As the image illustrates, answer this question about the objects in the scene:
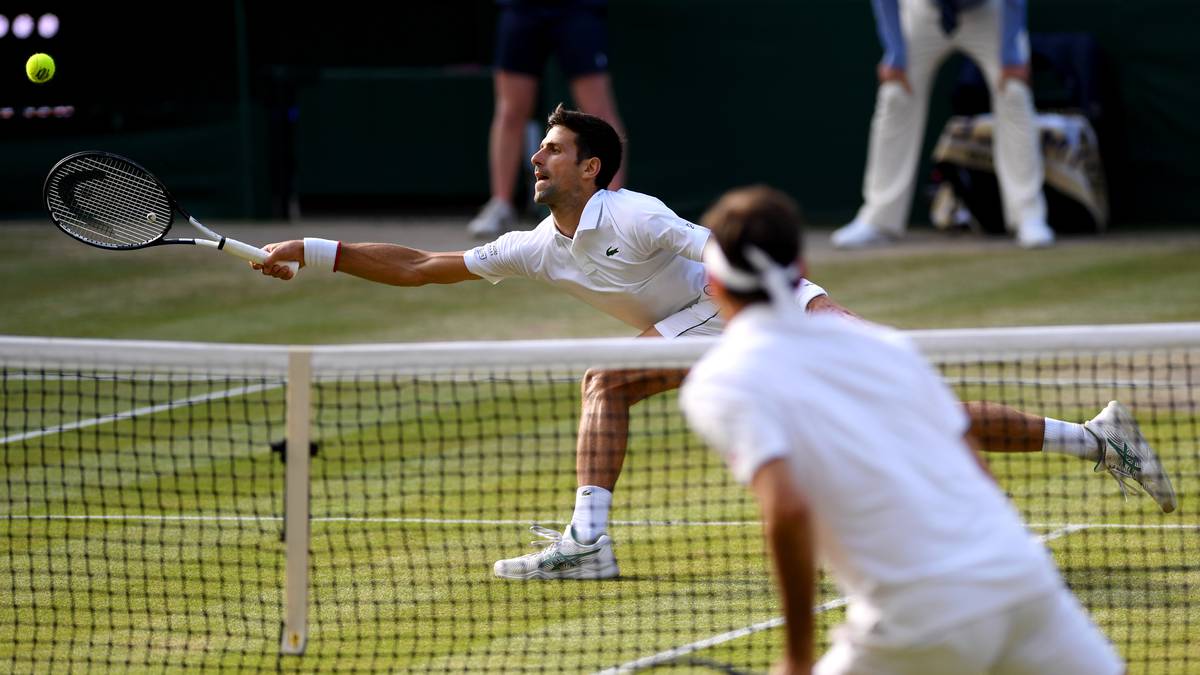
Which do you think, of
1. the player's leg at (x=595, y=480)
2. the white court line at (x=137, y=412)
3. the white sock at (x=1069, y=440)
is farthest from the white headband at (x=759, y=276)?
the white court line at (x=137, y=412)

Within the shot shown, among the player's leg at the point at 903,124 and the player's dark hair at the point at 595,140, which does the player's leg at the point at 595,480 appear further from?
the player's leg at the point at 903,124

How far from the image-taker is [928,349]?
4613 mm

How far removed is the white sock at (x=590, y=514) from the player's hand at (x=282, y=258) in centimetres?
128

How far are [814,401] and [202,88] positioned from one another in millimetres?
12439

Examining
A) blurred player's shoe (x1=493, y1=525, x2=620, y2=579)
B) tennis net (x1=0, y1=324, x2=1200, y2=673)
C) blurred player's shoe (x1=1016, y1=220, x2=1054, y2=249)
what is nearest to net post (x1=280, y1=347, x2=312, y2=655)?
tennis net (x1=0, y1=324, x2=1200, y2=673)

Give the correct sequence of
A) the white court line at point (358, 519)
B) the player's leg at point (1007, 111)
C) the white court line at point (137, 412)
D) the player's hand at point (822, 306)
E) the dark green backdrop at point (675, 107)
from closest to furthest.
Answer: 1. the player's hand at point (822, 306)
2. the white court line at point (358, 519)
3. the white court line at point (137, 412)
4. the player's leg at point (1007, 111)
5. the dark green backdrop at point (675, 107)

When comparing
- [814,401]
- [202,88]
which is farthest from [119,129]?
[814,401]

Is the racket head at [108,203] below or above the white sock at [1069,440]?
above

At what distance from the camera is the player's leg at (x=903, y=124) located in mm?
12562

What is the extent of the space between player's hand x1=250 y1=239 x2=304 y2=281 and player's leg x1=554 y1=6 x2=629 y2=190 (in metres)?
7.15

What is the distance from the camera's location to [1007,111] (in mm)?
12344

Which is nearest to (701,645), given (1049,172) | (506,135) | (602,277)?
(602,277)

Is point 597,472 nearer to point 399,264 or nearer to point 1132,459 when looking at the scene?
point 399,264

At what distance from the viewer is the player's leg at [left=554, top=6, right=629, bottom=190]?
1307cm
